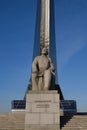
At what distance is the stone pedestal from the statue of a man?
45 centimetres

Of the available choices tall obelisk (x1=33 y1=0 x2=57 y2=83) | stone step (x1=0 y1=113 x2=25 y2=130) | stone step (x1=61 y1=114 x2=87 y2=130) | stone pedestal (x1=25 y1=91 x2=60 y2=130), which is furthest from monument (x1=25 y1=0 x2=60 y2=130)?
tall obelisk (x1=33 y1=0 x2=57 y2=83)

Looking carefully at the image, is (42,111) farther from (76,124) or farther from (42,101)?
(76,124)

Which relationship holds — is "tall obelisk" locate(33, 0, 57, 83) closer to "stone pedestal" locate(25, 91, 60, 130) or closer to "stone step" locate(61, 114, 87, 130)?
"stone step" locate(61, 114, 87, 130)

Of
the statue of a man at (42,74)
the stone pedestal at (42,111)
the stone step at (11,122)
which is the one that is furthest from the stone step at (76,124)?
the stone step at (11,122)

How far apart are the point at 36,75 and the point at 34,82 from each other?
1.15 ft

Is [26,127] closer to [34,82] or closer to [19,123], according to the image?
[19,123]

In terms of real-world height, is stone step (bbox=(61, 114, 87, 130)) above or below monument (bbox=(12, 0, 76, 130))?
below

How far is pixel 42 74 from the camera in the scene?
1563 centimetres

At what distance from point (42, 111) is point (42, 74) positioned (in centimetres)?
181

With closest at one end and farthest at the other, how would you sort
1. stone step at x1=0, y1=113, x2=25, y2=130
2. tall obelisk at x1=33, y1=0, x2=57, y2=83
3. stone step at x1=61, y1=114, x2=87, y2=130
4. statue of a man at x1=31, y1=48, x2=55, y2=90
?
stone step at x1=61, y1=114, x2=87, y2=130
stone step at x1=0, y1=113, x2=25, y2=130
statue of a man at x1=31, y1=48, x2=55, y2=90
tall obelisk at x1=33, y1=0, x2=57, y2=83

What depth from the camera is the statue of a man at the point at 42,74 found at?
15.4m

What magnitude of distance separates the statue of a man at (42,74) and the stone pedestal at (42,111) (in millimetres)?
449

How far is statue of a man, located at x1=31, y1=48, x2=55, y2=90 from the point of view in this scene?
15.4m

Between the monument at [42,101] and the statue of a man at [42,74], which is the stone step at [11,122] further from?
the statue of a man at [42,74]
